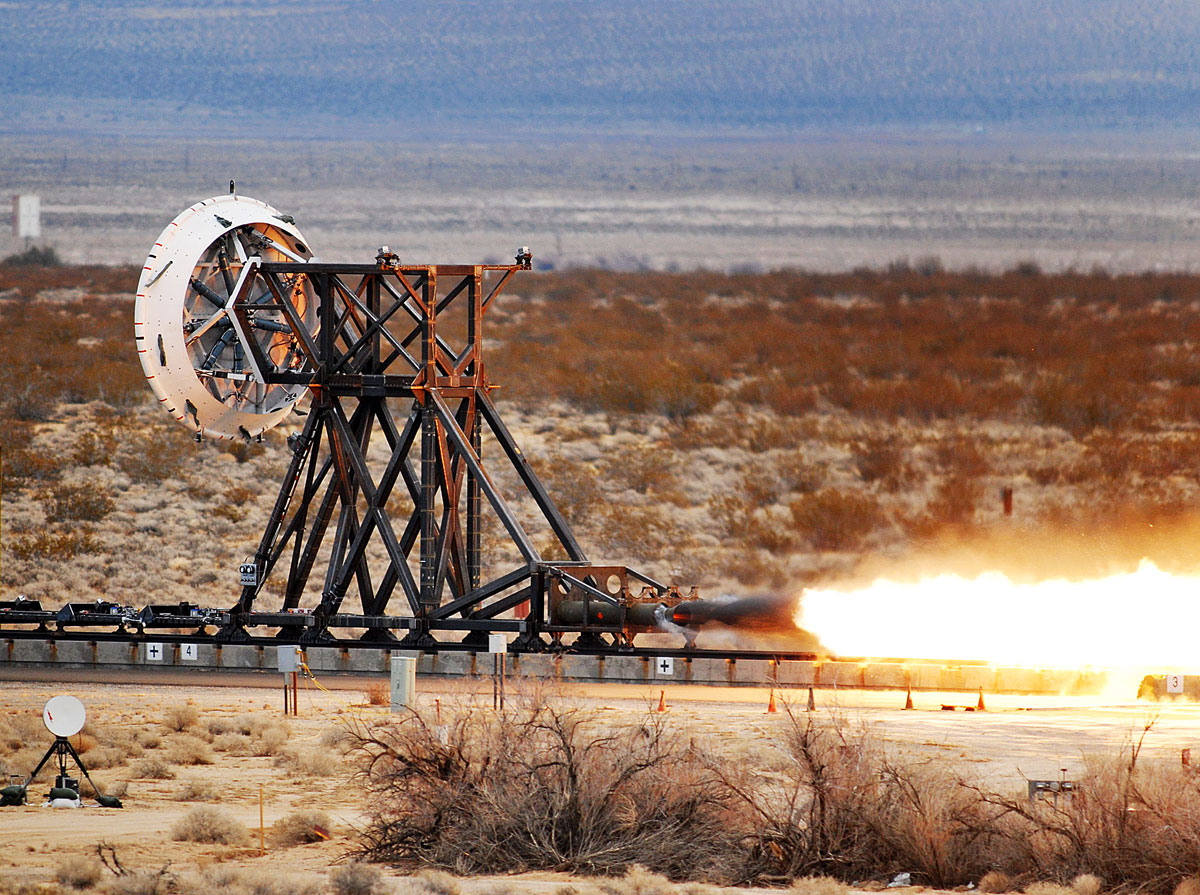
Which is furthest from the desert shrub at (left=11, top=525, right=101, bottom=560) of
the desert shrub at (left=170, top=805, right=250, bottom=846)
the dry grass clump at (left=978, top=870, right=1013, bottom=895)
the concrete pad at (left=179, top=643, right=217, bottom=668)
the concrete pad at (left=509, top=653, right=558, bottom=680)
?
the dry grass clump at (left=978, top=870, right=1013, bottom=895)

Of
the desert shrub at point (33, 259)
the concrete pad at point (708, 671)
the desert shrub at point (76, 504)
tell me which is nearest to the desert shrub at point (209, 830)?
the concrete pad at point (708, 671)

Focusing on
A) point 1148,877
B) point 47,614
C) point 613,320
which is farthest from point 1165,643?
point 613,320

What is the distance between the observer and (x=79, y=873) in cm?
1549

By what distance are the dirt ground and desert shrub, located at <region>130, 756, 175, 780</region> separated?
0.10 m

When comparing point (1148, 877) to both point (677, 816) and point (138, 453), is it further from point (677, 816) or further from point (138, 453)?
point (138, 453)

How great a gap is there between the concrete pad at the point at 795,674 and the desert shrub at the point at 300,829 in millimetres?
8763

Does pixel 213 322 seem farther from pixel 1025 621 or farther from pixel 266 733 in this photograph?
pixel 1025 621

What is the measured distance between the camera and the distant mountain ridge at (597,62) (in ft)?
436

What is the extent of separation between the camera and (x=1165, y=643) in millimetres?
26875

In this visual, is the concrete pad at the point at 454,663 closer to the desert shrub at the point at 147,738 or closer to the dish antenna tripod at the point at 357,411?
the dish antenna tripod at the point at 357,411

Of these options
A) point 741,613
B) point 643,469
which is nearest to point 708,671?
point 741,613

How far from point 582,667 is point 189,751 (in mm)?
6119

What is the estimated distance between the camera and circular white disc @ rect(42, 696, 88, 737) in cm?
1800

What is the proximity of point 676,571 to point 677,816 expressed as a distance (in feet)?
68.4
